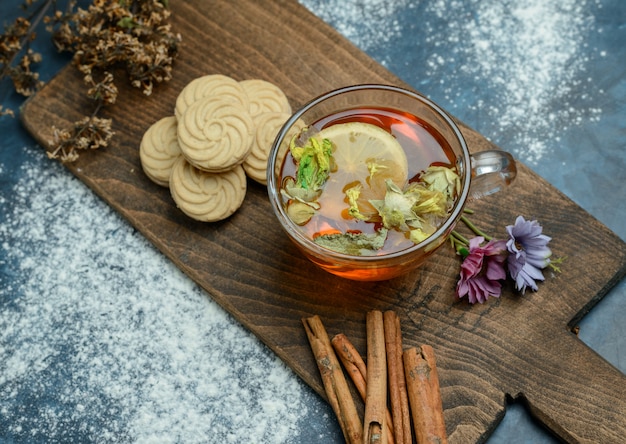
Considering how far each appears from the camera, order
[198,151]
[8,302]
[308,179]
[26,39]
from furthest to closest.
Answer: [26,39] → [8,302] → [198,151] → [308,179]

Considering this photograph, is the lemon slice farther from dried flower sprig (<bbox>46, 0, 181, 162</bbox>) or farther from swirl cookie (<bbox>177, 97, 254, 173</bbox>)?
dried flower sprig (<bbox>46, 0, 181, 162</bbox>)

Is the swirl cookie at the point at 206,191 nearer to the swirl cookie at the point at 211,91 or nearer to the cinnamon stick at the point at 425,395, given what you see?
the swirl cookie at the point at 211,91

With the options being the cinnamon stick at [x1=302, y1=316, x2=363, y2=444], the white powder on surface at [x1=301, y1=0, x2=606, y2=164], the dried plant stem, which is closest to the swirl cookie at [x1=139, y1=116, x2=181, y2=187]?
the dried plant stem

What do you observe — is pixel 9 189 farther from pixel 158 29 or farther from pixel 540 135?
pixel 540 135

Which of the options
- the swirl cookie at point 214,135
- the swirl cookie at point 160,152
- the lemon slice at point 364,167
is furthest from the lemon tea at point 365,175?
the swirl cookie at point 160,152

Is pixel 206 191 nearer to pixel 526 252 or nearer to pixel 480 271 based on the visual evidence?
pixel 480 271

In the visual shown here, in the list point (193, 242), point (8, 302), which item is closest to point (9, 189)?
point (8, 302)

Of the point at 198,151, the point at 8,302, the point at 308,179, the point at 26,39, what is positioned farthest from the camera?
the point at 26,39
